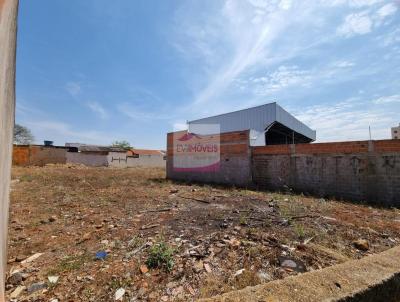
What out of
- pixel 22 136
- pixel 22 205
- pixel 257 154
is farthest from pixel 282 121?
pixel 22 136

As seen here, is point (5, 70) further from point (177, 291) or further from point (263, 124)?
point (263, 124)

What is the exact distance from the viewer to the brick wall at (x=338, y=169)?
7.36 metres

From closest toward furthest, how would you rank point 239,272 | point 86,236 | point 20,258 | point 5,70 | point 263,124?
point 5,70, point 239,272, point 20,258, point 86,236, point 263,124

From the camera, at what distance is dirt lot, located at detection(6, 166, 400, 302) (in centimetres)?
254

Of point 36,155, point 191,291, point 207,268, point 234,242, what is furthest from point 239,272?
point 36,155

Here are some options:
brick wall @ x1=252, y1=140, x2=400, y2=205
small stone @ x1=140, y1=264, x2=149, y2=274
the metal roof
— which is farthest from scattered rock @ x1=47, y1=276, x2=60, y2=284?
the metal roof

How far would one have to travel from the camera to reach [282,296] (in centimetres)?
174

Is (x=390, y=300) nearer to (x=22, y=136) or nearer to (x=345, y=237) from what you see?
(x=345, y=237)

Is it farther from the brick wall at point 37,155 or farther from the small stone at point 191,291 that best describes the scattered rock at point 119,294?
the brick wall at point 37,155

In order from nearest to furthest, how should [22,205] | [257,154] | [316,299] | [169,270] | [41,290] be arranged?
[316,299] < [41,290] < [169,270] < [22,205] < [257,154]

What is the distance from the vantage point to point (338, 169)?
8391 millimetres

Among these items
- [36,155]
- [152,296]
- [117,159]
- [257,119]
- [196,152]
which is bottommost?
[152,296]

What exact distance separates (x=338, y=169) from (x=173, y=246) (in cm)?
744

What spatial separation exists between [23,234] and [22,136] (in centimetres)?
4432
